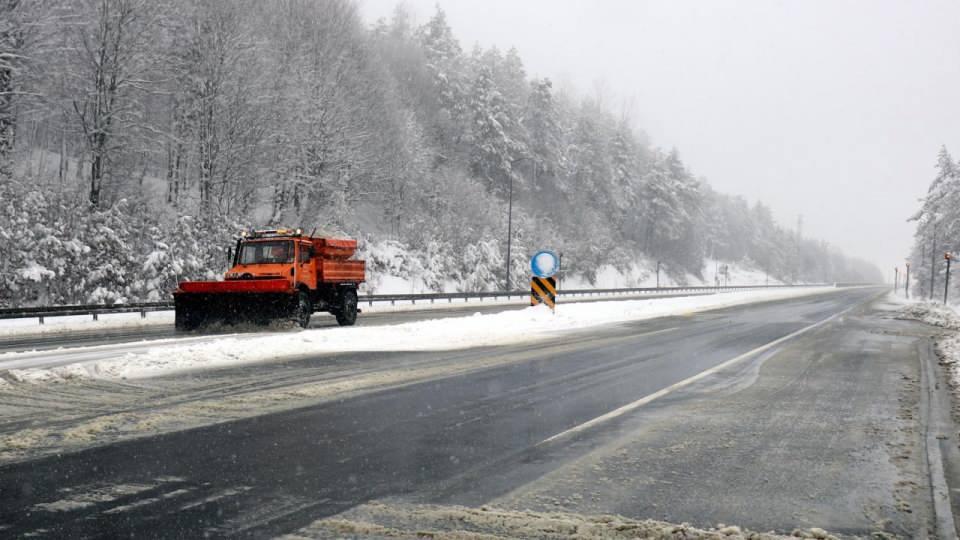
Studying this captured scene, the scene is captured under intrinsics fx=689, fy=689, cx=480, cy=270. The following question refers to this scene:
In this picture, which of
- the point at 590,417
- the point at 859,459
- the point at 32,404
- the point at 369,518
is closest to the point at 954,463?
the point at 859,459

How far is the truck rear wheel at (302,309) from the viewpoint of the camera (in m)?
17.7

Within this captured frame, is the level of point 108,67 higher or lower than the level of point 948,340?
higher

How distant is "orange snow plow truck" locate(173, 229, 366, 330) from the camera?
17.4 meters

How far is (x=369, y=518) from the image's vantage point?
4258mm

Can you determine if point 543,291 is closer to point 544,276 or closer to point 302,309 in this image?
point 544,276

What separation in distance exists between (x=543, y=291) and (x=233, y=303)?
10721mm

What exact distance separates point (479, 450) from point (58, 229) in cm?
2446

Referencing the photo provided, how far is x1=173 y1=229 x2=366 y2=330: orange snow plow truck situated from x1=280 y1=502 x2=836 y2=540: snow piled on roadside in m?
13.8

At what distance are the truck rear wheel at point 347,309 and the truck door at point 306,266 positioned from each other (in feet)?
5.31

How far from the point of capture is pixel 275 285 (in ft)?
56.9

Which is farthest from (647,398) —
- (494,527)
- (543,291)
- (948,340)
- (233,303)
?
(543,291)

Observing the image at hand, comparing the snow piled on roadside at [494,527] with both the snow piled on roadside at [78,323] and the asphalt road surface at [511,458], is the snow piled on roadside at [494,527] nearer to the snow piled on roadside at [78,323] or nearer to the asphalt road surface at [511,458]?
the asphalt road surface at [511,458]

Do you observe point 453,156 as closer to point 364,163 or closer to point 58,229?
point 364,163

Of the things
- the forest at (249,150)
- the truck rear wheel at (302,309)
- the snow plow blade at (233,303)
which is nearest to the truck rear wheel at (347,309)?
the truck rear wheel at (302,309)
